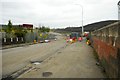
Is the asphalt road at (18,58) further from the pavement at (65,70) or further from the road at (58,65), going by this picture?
the pavement at (65,70)

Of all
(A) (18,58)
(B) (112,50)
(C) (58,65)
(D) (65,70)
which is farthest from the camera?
(A) (18,58)

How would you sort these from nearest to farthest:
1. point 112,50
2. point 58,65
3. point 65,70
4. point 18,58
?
point 112,50 < point 65,70 < point 58,65 < point 18,58

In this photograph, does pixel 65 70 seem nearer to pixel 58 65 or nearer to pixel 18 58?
pixel 58 65

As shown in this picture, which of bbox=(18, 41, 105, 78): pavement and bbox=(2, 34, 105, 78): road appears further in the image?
bbox=(2, 34, 105, 78): road

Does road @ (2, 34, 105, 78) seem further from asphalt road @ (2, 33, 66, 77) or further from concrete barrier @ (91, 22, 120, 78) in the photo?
concrete barrier @ (91, 22, 120, 78)

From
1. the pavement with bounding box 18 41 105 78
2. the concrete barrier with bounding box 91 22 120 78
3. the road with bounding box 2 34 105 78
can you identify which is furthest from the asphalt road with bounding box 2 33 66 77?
the concrete barrier with bounding box 91 22 120 78

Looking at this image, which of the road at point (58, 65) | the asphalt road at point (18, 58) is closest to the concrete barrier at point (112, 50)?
the road at point (58, 65)

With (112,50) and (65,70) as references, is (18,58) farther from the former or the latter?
(112,50)

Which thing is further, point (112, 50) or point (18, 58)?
point (18, 58)

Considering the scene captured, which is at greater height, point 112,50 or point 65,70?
point 112,50

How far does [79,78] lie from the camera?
23.9 feet

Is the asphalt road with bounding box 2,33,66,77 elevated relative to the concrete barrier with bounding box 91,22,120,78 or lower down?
lower down

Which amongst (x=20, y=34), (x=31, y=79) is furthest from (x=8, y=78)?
(x=20, y=34)

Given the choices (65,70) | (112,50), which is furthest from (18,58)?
(112,50)
